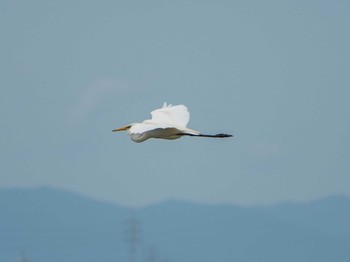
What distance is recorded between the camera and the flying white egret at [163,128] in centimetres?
1955

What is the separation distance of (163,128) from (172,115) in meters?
1.57

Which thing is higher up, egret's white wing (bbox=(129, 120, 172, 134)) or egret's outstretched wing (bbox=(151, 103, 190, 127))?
egret's outstretched wing (bbox=(151, 103, 190, 127))

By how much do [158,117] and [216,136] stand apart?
1.21 m

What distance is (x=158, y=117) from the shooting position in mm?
21000

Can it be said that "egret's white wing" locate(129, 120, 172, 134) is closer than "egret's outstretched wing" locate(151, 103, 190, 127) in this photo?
Yes

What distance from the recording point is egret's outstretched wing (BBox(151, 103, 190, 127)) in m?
20.4

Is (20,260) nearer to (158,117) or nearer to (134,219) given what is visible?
(134,219)

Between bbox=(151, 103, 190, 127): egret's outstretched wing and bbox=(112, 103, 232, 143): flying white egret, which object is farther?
bbox=(151, 103, 190, 127): egret's outstretched wing

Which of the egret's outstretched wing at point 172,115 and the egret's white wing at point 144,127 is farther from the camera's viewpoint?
the egret's outstretched wing at point 172,115

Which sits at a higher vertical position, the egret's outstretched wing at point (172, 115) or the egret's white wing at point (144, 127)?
the egret's outstretched wing at point (172, 115)

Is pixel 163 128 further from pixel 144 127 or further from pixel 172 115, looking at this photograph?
pixel 172 115

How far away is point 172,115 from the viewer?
21109mm

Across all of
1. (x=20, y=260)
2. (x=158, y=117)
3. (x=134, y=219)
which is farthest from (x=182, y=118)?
(x=134, y=219)

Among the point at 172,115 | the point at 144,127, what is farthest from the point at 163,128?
the point at 172,115
